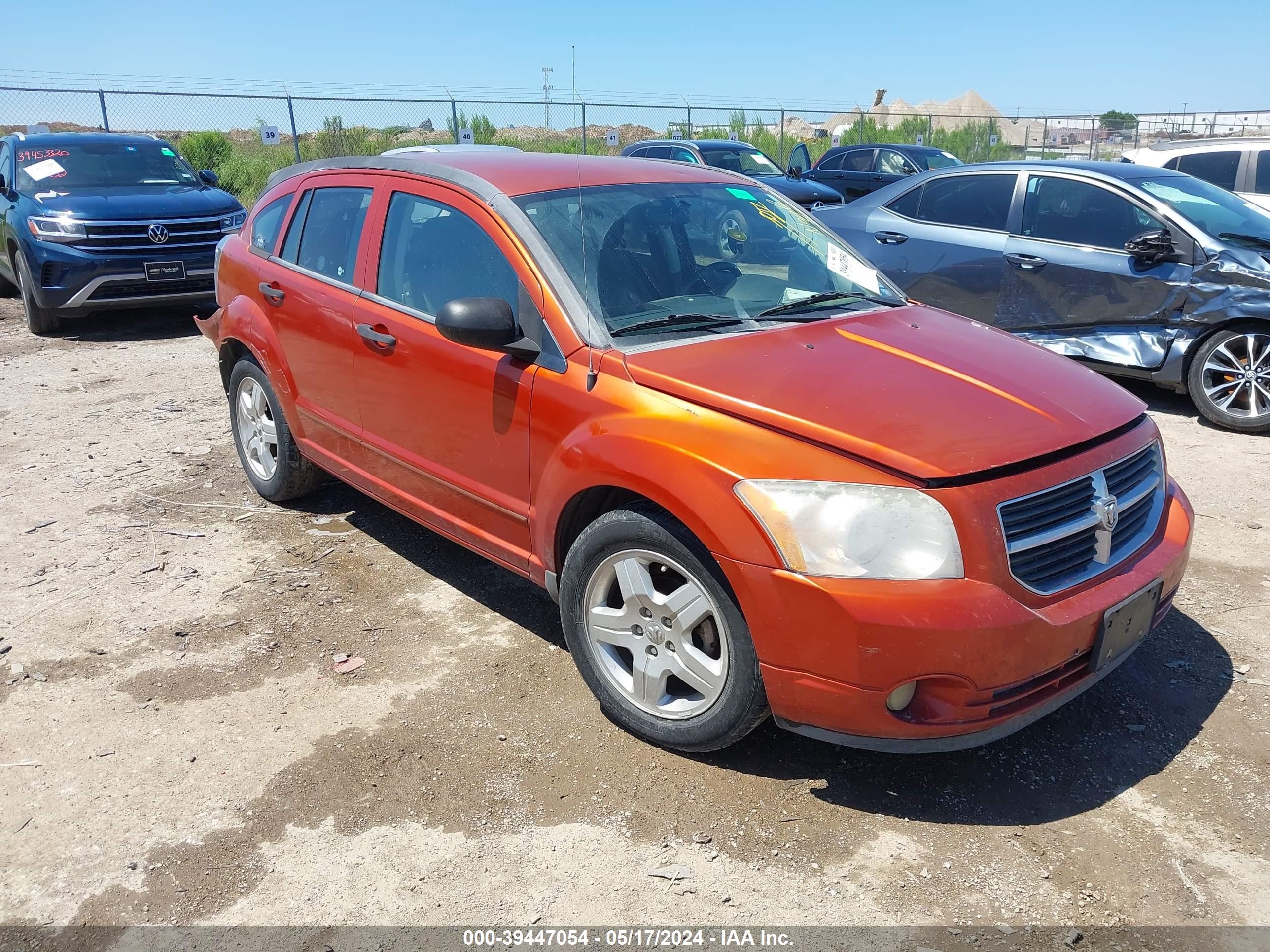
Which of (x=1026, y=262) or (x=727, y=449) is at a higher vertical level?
(x=727, y=449)

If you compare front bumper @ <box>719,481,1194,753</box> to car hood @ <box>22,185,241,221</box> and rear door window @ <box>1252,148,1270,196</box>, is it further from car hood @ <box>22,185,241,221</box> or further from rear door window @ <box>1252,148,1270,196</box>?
rear door window @ <box>1252,148,1270,196</box>

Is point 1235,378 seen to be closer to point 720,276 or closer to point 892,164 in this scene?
point 720,276

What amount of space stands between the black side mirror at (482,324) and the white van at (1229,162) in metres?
9.13

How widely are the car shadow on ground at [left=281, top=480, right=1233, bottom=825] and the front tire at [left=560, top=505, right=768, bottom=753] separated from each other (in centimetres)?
21

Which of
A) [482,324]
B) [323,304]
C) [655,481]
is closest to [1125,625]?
[655,481]

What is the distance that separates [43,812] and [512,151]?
3.13 meters

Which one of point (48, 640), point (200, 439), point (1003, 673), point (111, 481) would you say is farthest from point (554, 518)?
point (200, 439)

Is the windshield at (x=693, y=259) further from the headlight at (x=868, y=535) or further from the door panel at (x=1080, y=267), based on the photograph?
the door panel at (x=1080, y=267)

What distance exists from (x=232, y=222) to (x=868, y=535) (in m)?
9.56

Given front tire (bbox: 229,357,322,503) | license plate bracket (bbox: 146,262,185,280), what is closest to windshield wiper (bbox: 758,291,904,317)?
front tire (bbox: 229,357,322,503)

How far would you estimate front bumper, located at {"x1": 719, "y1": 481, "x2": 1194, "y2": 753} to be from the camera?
2.55m

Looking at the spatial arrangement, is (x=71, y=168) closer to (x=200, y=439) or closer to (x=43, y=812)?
(x=200, y=439)

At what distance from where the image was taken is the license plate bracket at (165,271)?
31.8 ft

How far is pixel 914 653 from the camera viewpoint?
2553 millimetres
